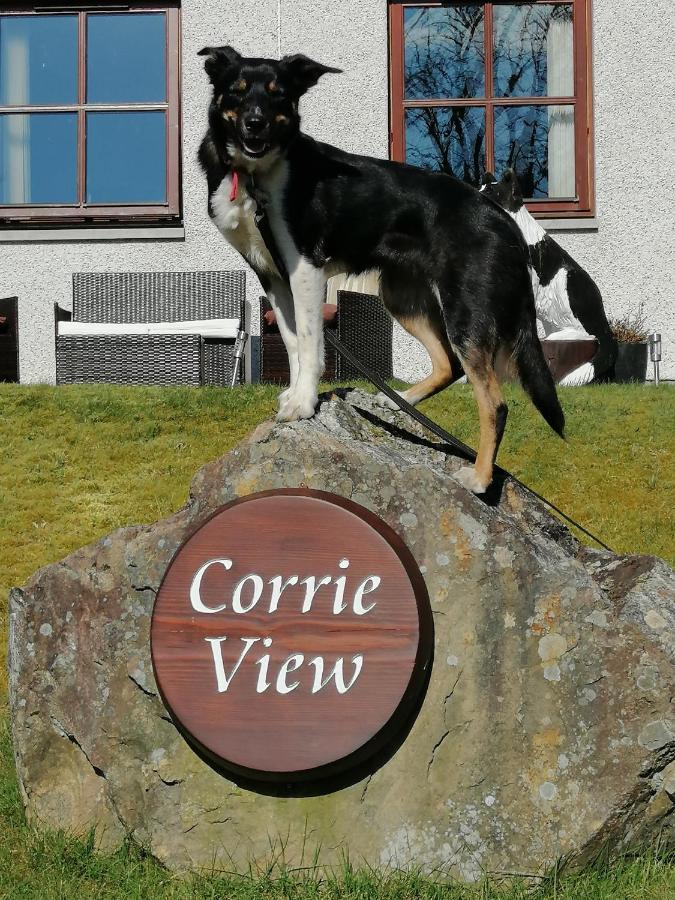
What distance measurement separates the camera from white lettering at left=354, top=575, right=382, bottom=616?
3.24 m

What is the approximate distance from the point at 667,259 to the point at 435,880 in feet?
29.7

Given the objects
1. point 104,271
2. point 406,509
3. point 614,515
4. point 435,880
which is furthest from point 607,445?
point 104,271

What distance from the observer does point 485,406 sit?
3.85 metres

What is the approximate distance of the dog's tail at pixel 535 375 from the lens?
13.3 ft

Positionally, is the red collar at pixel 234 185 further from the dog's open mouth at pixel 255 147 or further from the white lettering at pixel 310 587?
the white lettering at pixel 310 587

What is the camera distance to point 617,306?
11.0 meters

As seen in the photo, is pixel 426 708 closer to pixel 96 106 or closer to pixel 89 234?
pixel 89 234

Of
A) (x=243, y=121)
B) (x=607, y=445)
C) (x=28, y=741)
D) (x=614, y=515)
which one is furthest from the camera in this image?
(x=607, y=445)

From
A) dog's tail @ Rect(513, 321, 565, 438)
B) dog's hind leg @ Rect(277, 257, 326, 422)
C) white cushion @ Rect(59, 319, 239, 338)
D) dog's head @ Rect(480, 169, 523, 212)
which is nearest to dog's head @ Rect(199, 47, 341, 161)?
dog's hind leg @ Rect(277, 257, 326, 422)

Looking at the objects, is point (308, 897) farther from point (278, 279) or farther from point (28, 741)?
point (278, 279)

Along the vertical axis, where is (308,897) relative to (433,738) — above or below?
below

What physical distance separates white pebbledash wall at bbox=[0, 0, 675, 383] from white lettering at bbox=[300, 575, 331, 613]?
25.6 feet

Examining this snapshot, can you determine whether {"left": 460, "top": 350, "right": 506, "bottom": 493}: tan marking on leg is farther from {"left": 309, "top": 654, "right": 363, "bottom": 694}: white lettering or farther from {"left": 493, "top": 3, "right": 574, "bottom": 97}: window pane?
{"left": 493, "top": 3, "right": 574, "bottom": 97}: window pane

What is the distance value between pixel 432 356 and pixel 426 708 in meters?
1.54
